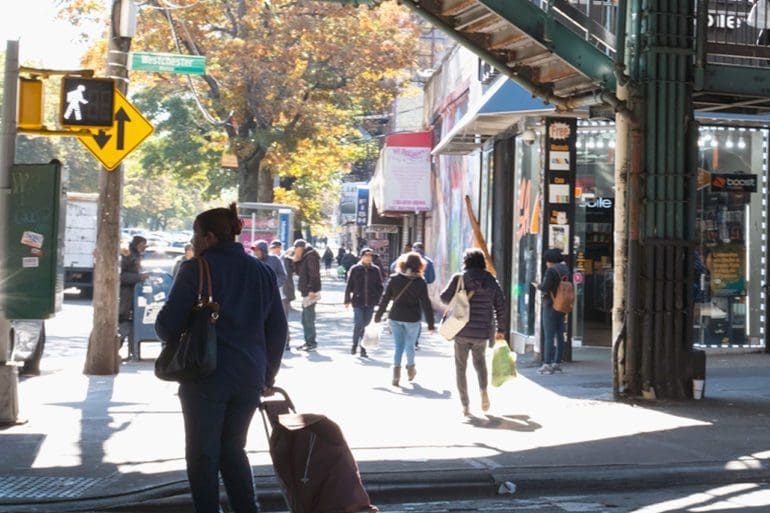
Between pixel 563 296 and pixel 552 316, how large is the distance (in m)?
0.40

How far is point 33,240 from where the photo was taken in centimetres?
1048

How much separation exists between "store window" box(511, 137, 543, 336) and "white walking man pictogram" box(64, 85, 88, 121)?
790 centimetres

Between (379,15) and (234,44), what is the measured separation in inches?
178

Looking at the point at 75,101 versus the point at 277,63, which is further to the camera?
the point at 277,63

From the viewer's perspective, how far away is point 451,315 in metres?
11.6

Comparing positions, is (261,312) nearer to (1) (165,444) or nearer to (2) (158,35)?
(1) (165,444)

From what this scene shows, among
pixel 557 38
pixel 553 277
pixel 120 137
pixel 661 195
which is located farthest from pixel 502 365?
pixel 120 137

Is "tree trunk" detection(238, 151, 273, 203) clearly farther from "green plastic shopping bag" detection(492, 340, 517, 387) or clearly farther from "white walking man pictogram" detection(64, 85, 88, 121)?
"green plastic shopping bag" detection(492, 340, 517, 387)

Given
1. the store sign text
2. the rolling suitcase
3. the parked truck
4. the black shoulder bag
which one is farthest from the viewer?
the parked truck

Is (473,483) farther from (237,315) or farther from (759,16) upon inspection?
(759,16)

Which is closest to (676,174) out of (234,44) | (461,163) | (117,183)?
(117,183)

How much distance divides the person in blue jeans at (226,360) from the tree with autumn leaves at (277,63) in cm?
2451

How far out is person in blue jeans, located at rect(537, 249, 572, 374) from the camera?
15.6 m

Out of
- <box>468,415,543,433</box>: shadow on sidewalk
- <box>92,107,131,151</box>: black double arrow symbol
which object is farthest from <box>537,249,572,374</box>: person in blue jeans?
<box>92,107,131,151</box>: black double arrow symbol
